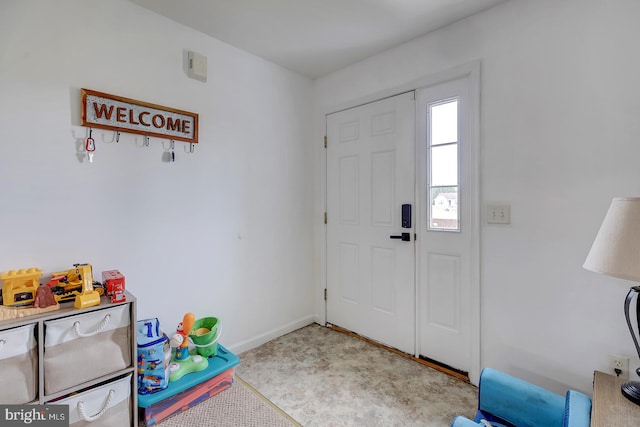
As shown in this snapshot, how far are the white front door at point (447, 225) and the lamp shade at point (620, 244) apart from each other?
0.93 meters

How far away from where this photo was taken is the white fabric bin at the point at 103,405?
1.37 metres

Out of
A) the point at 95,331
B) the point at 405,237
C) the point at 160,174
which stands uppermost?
the point at 160,174

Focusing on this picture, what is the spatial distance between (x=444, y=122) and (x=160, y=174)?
196cm

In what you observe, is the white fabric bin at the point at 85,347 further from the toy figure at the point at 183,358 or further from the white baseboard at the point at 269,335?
the white baseboard at the point at 269,335

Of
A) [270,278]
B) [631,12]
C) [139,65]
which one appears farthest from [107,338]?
[631,12]

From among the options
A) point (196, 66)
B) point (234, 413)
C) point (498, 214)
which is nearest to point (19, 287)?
point (234, 413)

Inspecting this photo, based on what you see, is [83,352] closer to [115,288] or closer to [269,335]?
[115,288]

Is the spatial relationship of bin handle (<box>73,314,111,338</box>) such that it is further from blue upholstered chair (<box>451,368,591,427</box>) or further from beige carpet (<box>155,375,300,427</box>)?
blue upholstered chair (<box>451,368,591,427</box>)

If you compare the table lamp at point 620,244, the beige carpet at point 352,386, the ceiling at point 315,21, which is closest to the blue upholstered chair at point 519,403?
the beige carpet at point 352,386

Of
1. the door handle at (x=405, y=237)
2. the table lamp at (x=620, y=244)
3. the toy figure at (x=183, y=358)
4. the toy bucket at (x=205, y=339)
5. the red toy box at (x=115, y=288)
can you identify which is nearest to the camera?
the table lamp at (x=620, y=244)

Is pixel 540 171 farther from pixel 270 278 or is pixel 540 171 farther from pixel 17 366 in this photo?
pixel 17 366

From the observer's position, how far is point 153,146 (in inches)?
77.6

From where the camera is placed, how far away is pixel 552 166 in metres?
1.70

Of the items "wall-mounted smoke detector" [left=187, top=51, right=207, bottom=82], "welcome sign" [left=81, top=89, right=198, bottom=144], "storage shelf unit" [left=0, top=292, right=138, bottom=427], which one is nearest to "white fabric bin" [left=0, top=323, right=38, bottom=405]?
"storage shelf unit" [left=0, top=292, right=138, bottom=427]
